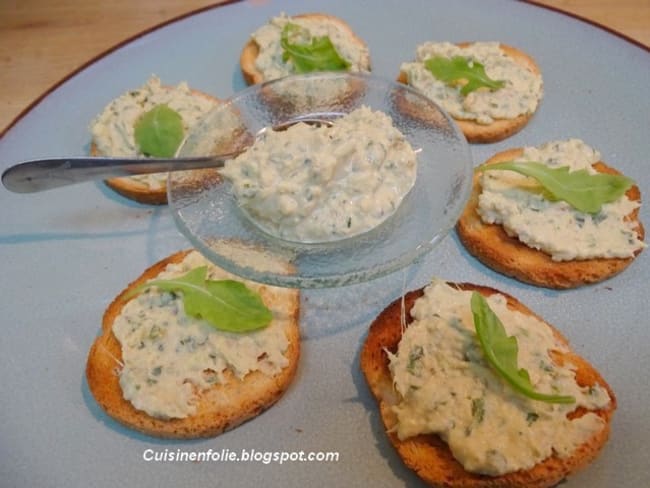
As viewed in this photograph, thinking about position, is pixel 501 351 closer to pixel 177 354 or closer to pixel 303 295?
pixel 303 295

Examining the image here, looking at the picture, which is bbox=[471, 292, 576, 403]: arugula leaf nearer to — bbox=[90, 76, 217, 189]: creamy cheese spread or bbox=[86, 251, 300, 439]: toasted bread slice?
bbox=[86, 251, 300, 439]: toasted bread slice

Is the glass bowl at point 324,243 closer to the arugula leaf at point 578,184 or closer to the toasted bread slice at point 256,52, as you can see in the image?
the arugula leaf at point 578,184

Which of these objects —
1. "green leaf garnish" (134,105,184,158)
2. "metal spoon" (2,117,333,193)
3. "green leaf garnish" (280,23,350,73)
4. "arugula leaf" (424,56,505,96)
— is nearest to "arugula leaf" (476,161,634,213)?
"arugula leaf" (424,56,505,96)

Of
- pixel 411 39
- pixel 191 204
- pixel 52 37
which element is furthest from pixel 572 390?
pixel 52 37

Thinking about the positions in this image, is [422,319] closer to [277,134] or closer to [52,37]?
[277,134]

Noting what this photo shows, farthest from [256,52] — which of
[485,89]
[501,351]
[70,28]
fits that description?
[501,351]

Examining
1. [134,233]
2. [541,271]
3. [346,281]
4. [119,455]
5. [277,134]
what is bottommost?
[119,455]

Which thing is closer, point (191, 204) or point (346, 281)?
point (346, 281)
